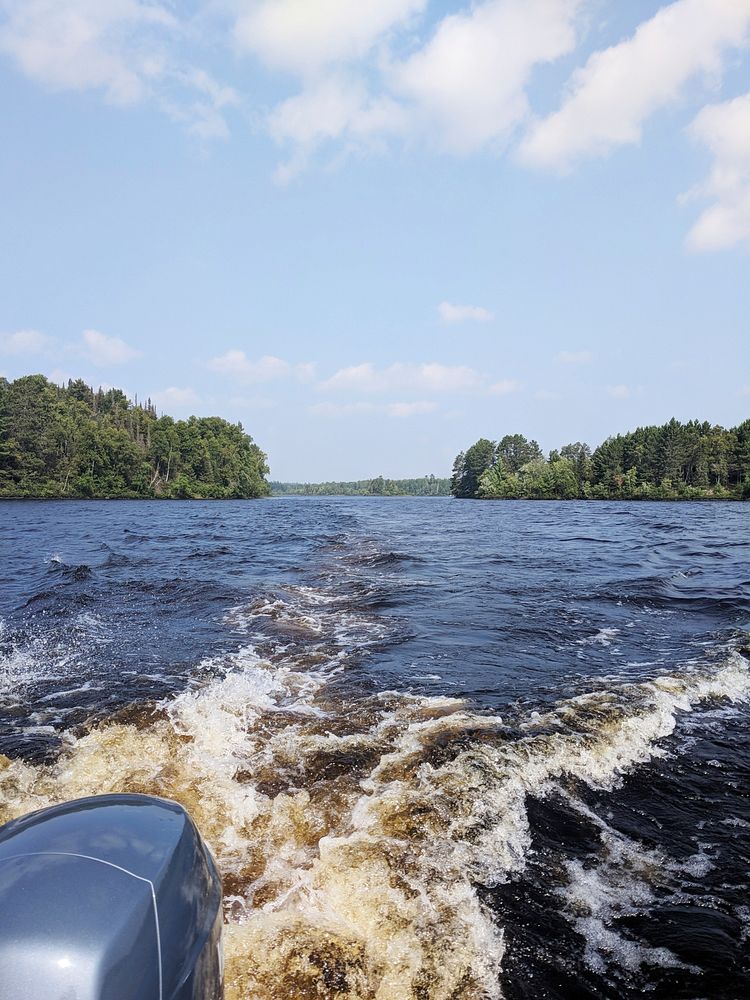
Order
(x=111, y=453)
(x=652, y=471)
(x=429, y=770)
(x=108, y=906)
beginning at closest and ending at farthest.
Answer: (x=108, y=906) → (x=429, y=770) → (x=111, y=453) → (x=652, y=471)

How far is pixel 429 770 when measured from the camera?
13.7ft

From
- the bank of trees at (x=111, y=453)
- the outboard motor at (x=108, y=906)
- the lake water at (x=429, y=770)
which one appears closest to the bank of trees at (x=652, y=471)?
the bank of trees at (x=111, y=453)

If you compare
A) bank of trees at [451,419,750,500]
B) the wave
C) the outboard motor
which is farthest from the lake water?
bank of trees at [451,419,750,500]

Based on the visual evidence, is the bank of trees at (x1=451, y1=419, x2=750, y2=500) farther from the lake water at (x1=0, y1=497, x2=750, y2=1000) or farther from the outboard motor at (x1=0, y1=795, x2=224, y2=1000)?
the outboard motor at (x1=0, y1=795, x2=224, y2=1000)

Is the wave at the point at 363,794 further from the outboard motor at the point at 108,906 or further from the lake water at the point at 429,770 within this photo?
the outboard motor at the point at 108,906

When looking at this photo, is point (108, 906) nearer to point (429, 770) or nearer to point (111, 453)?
point (429, 770)

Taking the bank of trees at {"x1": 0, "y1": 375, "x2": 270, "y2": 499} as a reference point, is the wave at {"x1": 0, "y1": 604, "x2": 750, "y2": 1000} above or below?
below

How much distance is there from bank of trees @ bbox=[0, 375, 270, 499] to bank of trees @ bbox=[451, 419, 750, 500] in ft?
181

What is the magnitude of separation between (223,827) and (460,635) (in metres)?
5.20

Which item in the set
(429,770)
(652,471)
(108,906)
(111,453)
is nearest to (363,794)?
(429,770)

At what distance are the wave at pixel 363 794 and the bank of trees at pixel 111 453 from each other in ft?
276

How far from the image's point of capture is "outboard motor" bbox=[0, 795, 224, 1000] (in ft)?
4.06

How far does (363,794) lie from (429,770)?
2.00 feet

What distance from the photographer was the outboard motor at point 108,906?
4.06ft
